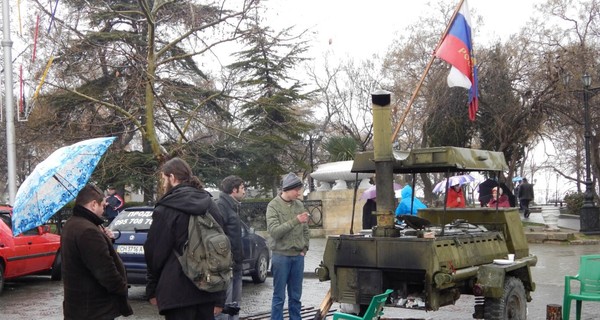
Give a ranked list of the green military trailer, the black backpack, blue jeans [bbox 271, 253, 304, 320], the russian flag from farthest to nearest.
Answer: the russian flag
blue jeans [bbox 271, 253, 304, 320]
the green military trailer
the black backpack

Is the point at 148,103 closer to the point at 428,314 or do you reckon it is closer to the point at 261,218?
the point at 428,314

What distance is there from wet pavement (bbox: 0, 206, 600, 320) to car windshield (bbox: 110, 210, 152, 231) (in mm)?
1220

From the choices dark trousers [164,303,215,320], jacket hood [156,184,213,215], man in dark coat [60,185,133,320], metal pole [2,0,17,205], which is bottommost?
dark trousers [164,303,215,320]

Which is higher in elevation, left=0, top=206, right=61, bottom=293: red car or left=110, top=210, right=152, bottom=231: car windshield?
left=110, top=210, right=152, bottom=231: car windshield

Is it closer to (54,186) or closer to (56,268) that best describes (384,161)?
(54,186)

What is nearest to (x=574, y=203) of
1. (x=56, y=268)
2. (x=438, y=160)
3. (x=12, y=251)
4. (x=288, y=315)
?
(x=56, y=268)

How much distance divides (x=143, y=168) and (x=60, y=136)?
142 inches

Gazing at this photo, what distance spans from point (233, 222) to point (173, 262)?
9.32 feet

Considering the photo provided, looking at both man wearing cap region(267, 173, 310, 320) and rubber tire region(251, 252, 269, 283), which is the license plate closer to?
rubber tire region(251, 252, 269, 283)

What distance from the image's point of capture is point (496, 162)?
28.1 ft

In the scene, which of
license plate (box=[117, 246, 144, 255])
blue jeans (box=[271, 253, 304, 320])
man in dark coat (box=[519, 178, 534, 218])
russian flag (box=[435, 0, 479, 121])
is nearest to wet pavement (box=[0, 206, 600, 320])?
license plate (box=[117, 246, 144, 255])

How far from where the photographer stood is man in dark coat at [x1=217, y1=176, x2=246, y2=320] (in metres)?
7.49

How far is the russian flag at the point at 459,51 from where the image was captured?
38.5 ft

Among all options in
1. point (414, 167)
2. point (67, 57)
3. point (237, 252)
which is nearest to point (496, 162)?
point (414, 167)
